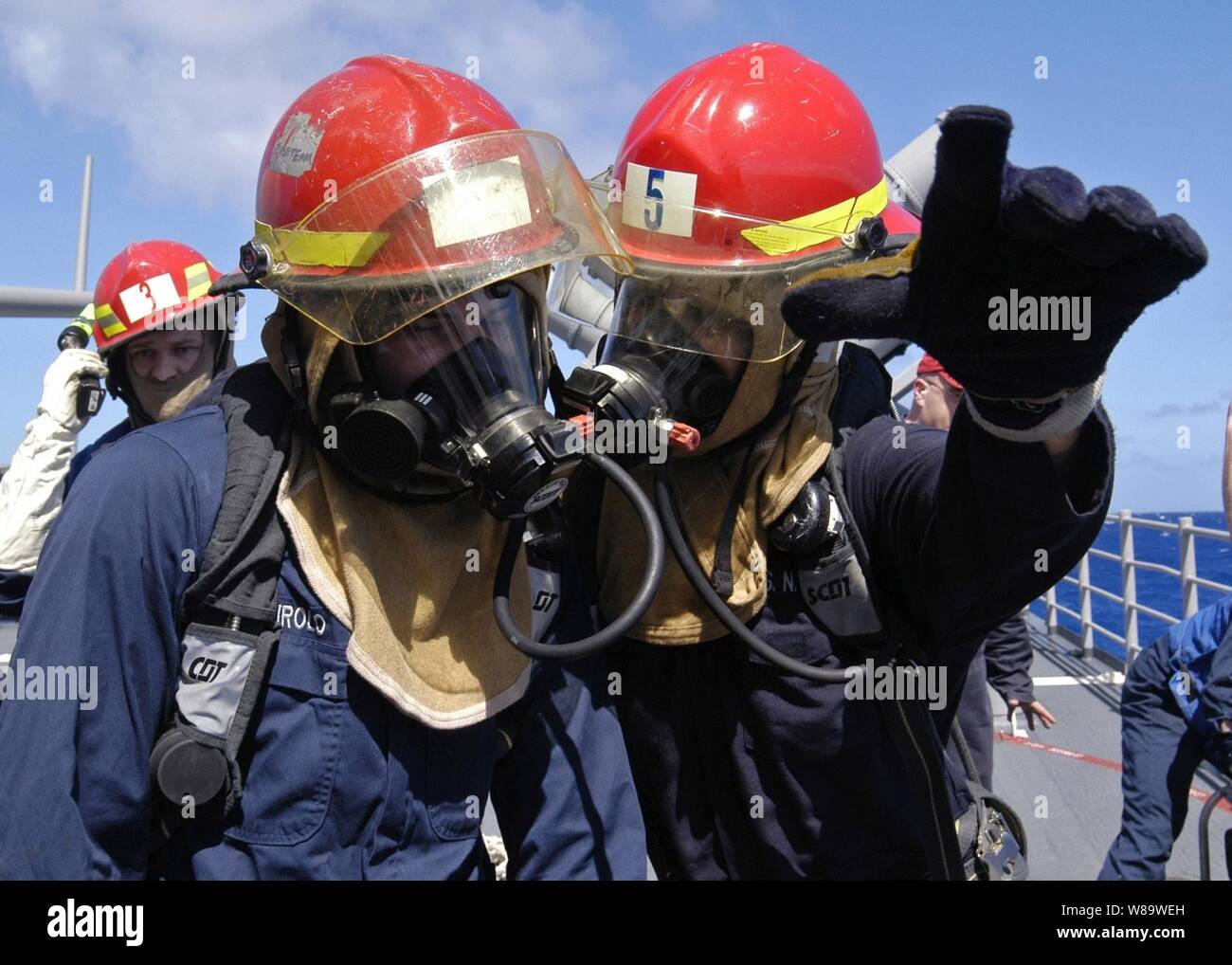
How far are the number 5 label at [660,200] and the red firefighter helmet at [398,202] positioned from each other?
0.91 ft

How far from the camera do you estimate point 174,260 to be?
3.98 meters

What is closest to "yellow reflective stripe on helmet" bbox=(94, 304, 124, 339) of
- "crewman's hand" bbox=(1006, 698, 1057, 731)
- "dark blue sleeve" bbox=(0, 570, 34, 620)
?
"dark blue sleeve" bbox=(0, 570, 34, 620)

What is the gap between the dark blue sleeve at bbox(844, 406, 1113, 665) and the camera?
1.46 meters

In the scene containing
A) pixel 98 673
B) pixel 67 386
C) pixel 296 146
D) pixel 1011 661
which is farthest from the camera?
pixel 1011 661

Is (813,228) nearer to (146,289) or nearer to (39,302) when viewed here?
(146,289)

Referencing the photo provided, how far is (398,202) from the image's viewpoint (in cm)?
164

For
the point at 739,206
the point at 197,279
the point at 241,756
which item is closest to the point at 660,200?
the point at 739,206

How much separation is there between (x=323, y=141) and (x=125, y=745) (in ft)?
3.16

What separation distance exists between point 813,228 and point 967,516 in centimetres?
73

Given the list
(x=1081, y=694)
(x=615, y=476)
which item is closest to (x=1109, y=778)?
(x=1081, y=694)

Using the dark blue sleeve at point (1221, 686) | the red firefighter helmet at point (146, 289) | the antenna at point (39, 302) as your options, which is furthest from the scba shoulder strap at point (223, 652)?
the antenna at point (39, 302)

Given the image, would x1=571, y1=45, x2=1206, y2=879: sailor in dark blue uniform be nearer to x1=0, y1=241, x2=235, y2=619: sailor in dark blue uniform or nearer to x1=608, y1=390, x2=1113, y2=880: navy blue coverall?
x1=608, y1=390, x2=1113, y2=880: navy blue coverall

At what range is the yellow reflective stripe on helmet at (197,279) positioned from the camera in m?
3.95

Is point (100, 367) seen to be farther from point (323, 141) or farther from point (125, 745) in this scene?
point (125, 745)
